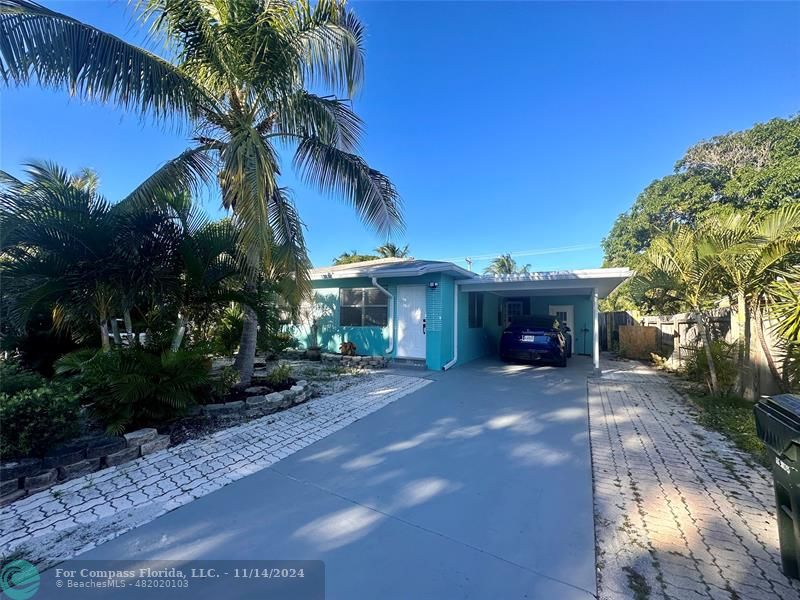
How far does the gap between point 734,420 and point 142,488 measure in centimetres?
744

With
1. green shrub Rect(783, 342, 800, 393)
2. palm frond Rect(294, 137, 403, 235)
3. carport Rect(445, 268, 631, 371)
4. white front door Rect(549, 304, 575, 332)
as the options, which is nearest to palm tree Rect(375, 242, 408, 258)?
carport Rect(445, 268, 631, 371)

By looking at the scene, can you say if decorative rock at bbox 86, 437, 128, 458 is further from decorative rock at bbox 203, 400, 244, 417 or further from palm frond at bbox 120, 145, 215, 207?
palm frond at bbox 120, 145, 215, 207

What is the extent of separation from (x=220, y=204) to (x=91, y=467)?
4873mm

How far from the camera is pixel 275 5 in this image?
4840 mm

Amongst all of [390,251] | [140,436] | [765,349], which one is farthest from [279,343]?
[390,251]

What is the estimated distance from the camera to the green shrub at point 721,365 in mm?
5941

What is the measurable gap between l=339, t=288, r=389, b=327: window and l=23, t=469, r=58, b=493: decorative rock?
730cm

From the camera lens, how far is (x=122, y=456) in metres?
3.44

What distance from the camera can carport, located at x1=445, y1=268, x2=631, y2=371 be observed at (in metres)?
8.40

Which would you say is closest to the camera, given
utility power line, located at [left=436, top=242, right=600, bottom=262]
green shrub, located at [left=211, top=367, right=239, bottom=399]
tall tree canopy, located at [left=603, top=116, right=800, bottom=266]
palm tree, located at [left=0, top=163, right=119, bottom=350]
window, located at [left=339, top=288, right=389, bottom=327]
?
palm tree, located at [left=0, top=163, right=119, bottom=350]

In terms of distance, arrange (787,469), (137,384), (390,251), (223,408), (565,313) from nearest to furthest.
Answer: (787,469)
(137,384)
(223,408)
(565,313)
(390,251)

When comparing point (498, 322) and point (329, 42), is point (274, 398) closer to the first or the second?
point (329, 42)

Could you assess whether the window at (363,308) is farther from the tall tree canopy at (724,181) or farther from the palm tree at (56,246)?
the tall tree canopy at (724,181)

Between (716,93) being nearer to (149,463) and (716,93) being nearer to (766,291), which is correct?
(766,291)
